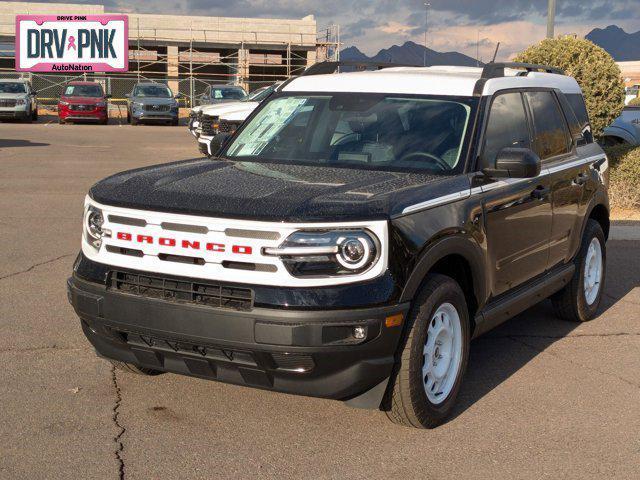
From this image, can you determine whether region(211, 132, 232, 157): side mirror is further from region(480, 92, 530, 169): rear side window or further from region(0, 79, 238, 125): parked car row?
region(0, 79, 238, 125): parked car row

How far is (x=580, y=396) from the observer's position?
18.0ft

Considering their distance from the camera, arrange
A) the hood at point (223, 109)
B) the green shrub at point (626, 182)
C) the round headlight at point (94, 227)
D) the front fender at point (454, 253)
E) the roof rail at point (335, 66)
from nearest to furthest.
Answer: the front fender at point (454, 253) < the round headlight at point (94, 227) < the roof rail at point (335, 66) < the green shrub at point (626, 182) < the hood at point (223, 109)

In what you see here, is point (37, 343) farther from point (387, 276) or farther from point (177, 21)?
point (177, 21)

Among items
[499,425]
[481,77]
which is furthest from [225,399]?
[481,77]

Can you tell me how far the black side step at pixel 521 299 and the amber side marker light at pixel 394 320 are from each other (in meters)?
1.03

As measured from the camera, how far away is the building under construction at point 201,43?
5484cm

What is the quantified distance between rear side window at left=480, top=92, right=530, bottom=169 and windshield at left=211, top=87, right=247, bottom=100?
83.5ft

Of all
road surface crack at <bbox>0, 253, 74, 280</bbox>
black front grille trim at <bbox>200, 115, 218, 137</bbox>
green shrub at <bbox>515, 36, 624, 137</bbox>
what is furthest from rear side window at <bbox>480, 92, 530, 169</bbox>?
black front grille trim at <bbox>200, 115, 218, 137</bbox>

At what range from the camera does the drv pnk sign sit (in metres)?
46.5

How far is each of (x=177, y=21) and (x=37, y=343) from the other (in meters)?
Result: 52.3

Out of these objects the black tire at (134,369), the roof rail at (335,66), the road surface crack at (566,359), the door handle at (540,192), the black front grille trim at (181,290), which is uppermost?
the roof rail at (335,66)

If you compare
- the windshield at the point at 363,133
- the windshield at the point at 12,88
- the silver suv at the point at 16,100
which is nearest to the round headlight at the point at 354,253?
the windshield at the point at 363,133

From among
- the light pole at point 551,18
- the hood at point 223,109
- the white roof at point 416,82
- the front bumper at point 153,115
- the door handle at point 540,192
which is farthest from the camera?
the front bumper at point 153,115

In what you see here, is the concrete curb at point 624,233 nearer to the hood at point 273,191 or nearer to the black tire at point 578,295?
the black tire at point 578,295
